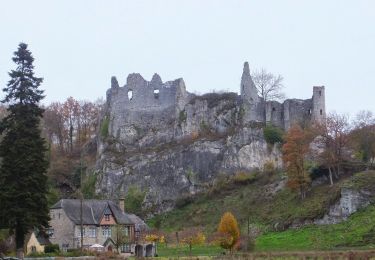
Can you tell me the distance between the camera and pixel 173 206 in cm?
8994

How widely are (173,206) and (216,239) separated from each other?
897 inches

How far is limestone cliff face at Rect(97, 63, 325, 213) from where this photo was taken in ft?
305

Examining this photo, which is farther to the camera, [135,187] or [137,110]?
[137,110]

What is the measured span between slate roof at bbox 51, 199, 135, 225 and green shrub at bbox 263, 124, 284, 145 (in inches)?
884

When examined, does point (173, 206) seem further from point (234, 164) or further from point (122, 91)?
point (122, 91)

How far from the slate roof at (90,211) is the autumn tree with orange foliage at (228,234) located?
18111 millimetres

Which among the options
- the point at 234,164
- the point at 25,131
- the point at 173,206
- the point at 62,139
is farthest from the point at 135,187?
the point at 25,131

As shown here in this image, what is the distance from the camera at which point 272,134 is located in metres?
93.8

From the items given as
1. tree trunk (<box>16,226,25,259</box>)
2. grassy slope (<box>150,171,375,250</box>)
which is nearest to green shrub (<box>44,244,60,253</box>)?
tree trunk (<box>16,226,25,259</box>)

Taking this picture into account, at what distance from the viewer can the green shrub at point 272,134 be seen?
93.3 meters

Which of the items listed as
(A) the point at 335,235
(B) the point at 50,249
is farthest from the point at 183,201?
(A) the point at 335,235

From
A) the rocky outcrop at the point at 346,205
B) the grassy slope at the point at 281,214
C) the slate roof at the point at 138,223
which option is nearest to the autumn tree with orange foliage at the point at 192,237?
the grassy slope at the point at 281,214

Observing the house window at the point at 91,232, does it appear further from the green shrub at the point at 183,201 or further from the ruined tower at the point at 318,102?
the ruined tower at the point at 318,102

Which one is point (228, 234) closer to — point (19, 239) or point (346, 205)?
point (346, 205)
